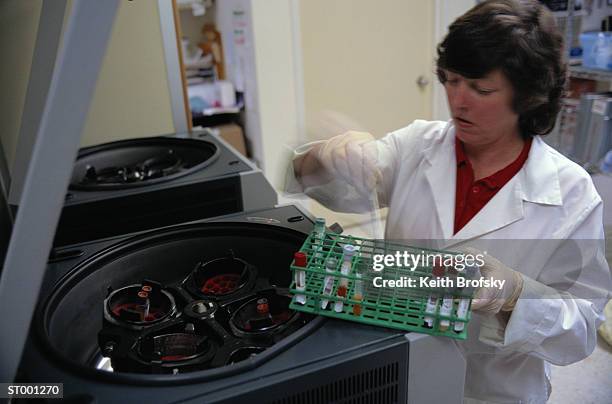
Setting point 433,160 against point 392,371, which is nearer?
point 392,371

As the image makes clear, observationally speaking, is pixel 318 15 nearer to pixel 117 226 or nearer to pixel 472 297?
pixel 117 226

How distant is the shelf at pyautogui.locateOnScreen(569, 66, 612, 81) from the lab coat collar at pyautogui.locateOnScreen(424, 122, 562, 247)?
188cm

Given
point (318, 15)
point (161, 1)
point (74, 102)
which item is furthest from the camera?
point (318, 15)

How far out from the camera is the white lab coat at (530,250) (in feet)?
2.84

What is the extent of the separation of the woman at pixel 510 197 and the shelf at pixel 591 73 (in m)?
1.86

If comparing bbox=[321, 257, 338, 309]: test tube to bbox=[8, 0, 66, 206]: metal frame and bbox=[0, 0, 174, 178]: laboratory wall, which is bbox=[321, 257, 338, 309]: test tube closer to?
bbox=[8, 0, 66, 206]: metal frame

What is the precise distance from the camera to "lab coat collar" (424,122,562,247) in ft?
3.27

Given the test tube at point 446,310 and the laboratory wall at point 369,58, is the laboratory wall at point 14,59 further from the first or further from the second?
the laboratory wall at point 369,58

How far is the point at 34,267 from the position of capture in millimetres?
492

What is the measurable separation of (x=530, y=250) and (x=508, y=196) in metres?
0.11

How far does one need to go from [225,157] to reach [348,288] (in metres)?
0.74

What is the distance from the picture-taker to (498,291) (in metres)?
0.81

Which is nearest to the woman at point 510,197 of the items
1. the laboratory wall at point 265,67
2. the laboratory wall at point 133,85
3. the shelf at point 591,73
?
the laboratory wall at point 133,85

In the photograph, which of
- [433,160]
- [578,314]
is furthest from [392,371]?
[433,160]
